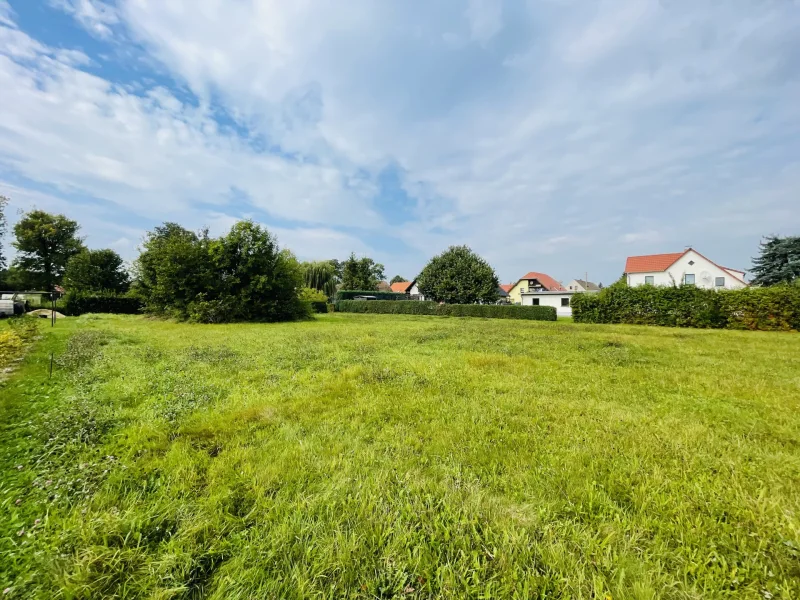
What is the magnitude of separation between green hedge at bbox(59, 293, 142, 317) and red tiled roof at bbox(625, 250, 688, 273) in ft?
158

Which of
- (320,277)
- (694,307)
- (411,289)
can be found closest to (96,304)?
(320,277)

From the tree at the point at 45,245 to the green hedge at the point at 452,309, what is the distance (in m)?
33.3

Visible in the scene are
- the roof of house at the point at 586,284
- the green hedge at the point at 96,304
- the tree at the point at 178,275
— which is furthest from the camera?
the roof of house at the point at 586,284

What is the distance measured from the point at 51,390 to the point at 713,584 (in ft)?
24.4

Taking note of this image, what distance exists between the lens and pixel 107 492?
231 centimetres

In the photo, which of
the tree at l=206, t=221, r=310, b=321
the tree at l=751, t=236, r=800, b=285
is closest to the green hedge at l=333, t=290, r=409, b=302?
the tree at l=206, t=221, r=310, b=321

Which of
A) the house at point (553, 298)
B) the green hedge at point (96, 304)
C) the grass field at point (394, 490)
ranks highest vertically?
the house at point (553, 298)

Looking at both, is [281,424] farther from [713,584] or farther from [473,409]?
[713,584]

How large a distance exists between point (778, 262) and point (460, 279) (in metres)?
30.7

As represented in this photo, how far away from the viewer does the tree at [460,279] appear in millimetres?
35469

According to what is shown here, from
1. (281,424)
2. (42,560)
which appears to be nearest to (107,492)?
(42,560)

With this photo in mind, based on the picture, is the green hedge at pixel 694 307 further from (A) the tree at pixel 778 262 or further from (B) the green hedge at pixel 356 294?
(B) the green hedge at pixel 356 294

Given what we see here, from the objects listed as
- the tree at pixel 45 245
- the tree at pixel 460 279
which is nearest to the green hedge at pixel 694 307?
the tree at pixel 460 279

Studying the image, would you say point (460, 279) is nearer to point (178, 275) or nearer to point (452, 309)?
point (452, 309)
